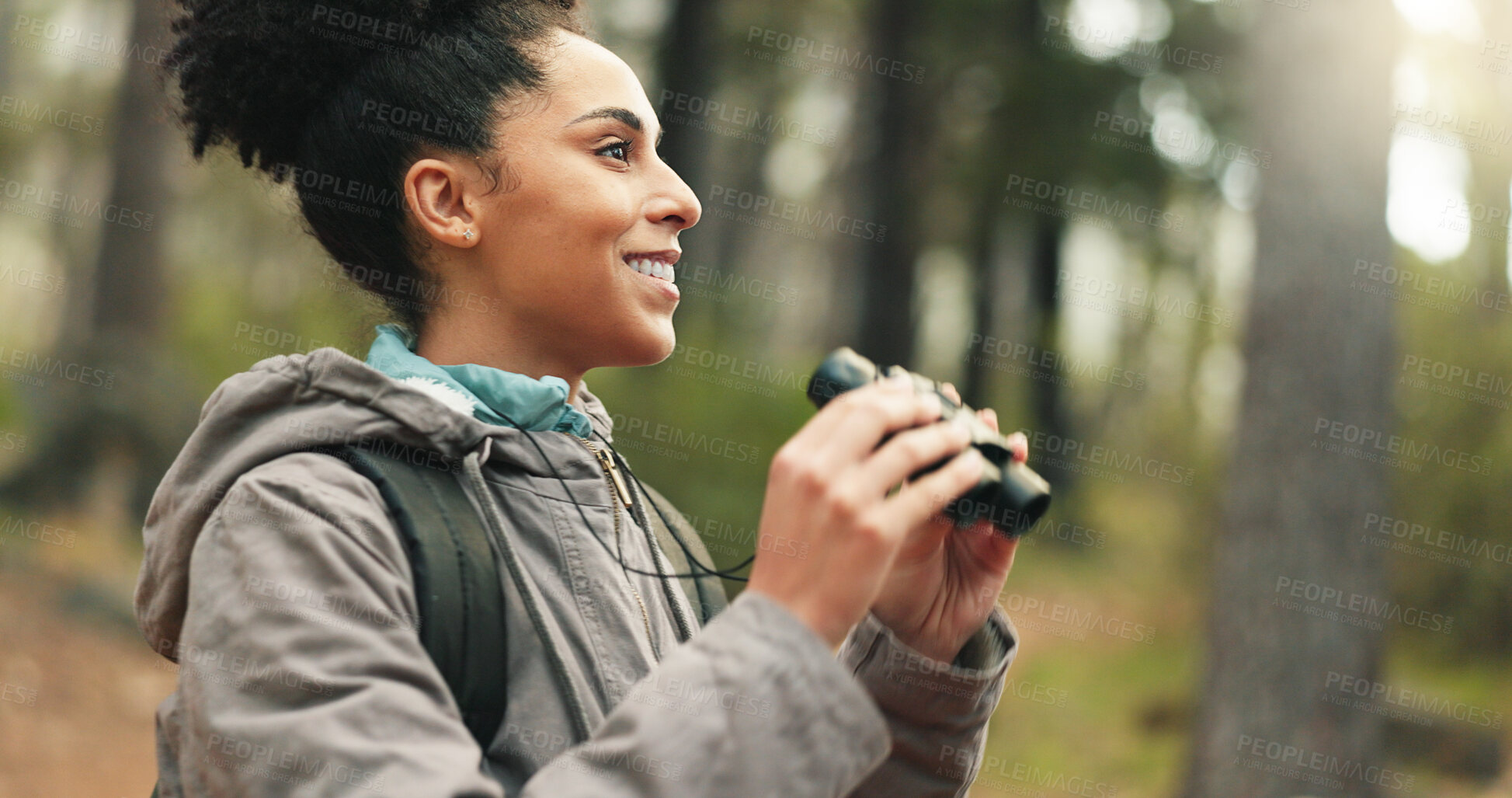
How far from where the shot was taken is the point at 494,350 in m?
2.03

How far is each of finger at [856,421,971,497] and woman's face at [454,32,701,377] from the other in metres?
0.65

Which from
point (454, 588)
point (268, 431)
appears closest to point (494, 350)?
point (268, 431)

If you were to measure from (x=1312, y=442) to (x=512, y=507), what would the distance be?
564 cm

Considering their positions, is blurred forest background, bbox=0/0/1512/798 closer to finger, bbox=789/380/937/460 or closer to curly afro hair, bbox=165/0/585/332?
curly afro hair, bbox=165/0/585/332

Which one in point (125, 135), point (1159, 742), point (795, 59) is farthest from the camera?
point (795, 59)

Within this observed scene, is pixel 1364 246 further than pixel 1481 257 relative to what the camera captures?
No

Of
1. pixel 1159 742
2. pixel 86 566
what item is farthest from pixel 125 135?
pixel 1159 742

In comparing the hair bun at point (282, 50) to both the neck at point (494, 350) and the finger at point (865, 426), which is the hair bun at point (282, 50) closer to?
the neck at point (494, 350)

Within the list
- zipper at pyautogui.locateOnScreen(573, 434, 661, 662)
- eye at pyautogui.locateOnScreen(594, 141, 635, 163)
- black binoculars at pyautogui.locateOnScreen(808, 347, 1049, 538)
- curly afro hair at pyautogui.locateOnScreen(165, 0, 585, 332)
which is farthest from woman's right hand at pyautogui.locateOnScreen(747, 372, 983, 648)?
curly afro hair at pyautogui.locateOnScreen(165, 0, 585, 332)

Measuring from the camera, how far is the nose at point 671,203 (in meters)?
2.03

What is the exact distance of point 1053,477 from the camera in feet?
55.5

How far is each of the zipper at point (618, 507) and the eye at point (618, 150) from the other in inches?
20.1

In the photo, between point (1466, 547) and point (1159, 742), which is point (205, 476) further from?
point (1466, 547)

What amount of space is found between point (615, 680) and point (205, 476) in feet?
2.16
